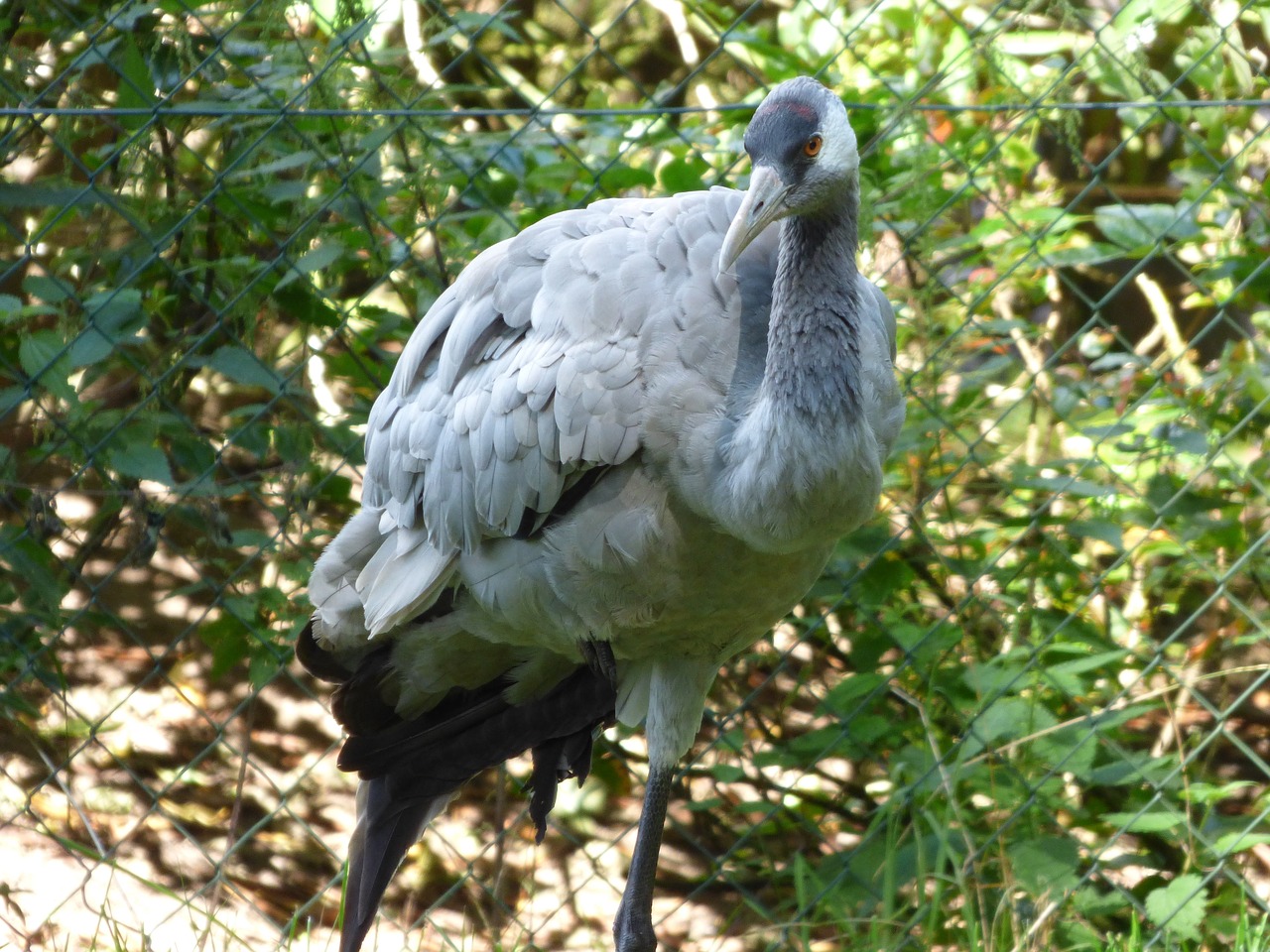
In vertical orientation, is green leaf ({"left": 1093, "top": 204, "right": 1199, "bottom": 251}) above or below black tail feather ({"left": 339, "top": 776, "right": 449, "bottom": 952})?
above

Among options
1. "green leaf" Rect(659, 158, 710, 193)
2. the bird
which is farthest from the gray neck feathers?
"green leaf" Rect(659, 158, 710, 193)

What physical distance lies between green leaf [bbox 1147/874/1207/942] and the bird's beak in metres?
1.63

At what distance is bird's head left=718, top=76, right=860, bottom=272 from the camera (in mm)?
2062

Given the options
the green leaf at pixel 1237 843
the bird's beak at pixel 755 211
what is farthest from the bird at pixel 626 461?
the green leaf at pixel 1237 843

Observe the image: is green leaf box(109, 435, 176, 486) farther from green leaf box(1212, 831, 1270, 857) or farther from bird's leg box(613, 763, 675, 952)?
green leaf box(1212, 831, 1270, 857)

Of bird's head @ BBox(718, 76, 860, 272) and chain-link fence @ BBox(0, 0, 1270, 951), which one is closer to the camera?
bird's head @ BBox(718, 76, 860, 272)

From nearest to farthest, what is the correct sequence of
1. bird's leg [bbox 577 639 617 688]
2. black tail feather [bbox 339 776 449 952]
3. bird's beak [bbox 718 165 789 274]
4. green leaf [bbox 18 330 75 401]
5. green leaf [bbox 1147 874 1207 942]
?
1. bird's beak [bbox 718 165 789 274]
2. bird's leg [bbox 577 639 617 688]
3. green leaf [bbox 18 330 75 401]
4. green leaf [bbox 1147 874 1207 942]
5. black tail feather [bbox 339 776 449 952]

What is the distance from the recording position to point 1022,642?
10.5ft

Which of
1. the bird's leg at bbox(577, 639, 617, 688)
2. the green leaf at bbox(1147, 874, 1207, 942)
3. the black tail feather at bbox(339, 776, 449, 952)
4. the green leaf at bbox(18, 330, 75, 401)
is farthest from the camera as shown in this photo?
the black tail feather at bbox(339, 776, 449, 952)

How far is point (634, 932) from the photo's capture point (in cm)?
275

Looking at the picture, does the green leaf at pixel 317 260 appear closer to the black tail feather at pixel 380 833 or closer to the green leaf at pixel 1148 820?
the black tail feather at pixel 380 833

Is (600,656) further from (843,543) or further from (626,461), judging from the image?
(843,543)

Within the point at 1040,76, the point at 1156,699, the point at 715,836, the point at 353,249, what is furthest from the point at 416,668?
the point at 1040,76

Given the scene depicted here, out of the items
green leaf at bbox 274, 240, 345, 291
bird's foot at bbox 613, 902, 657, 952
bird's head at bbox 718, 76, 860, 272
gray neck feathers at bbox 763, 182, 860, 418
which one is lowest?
bird's foot at bbox 613, 902, 657, 952
